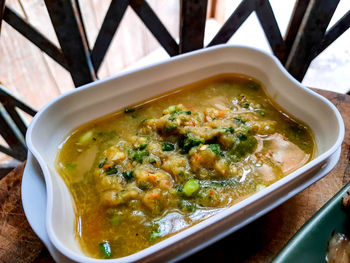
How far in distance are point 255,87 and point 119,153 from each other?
1.07 metres

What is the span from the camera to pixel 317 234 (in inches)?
46.8

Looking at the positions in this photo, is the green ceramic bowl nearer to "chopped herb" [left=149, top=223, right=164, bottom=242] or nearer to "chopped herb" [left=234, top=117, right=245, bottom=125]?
"chopped herb" [left=149, top=223, right=164, bottom=242]

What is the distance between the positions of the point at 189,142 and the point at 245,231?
1.79 feet

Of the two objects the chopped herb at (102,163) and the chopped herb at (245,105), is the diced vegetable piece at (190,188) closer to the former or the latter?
the chopped herb at (102,163)

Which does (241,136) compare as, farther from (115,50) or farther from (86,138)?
(115,50)

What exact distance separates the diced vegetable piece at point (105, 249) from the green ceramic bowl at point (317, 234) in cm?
72

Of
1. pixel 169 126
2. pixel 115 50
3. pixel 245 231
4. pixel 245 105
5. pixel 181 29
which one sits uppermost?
pixel 181 29

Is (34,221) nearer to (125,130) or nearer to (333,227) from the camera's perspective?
(125,130)

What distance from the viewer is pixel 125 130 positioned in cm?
187

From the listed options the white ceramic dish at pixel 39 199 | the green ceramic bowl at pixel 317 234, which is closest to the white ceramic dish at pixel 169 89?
the white ceramic dish at pixel 39 199

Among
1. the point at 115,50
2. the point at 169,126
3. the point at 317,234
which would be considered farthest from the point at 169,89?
the point at 115,50

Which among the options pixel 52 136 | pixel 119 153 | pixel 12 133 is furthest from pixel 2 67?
pixel 119 153

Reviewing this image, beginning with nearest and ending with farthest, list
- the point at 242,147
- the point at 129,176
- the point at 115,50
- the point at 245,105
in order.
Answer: the point at 129,176, the point at 242,147, the point at 245,105, the point at 115,50

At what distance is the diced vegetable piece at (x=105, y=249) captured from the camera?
132cm
